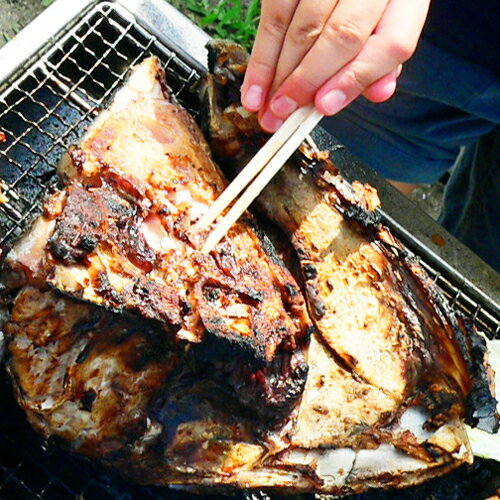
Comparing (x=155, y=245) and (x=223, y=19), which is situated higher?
(x=223, y=19)

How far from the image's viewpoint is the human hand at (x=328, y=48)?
1.94m

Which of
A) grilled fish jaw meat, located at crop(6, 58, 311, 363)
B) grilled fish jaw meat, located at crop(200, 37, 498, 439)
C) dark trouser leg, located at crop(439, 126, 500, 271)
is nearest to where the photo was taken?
grilled fish jaw meat, located at crop(6, 58, 311, 363)

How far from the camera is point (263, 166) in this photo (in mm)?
2154

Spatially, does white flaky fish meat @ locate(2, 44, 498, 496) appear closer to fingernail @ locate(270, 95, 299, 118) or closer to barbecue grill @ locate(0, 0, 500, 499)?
fingernail @ locate(270, 95, 299, 118)

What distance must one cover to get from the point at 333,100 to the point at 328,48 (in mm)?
162

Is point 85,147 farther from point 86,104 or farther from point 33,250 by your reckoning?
point 86,104

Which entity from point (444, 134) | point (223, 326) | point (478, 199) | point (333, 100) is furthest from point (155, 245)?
point (478, 199)

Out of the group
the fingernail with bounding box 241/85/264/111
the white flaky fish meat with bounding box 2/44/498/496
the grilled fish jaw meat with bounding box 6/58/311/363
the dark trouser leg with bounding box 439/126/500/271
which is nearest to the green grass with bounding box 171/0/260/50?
the dark trouser leg with bounding box 439/126/500/271

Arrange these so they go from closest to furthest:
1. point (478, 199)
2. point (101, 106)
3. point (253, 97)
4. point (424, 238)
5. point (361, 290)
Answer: point (253, 97) → point (361, 290) → point (101, 106) → point (424, 238) → point (478, 199)

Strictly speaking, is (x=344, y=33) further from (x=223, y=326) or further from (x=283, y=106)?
(x=223, y=326)

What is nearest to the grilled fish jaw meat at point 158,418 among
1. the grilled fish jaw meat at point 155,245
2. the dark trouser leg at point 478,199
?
the grilled fish jaw meat at point 155,245

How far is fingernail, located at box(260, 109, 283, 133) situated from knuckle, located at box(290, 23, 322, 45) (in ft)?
0.94

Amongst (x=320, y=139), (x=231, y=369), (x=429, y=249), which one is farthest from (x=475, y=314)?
(x=231, y=369)

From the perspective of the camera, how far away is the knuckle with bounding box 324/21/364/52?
1.92 m
